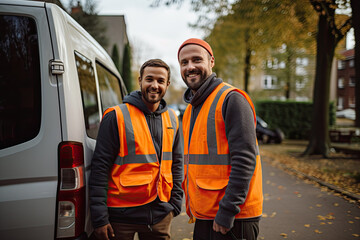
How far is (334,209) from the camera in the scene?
498 cm

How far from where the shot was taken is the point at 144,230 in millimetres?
2205

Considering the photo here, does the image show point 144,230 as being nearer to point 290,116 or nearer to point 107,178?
point 107,178

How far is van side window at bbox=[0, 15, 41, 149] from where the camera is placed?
1919 millimetres

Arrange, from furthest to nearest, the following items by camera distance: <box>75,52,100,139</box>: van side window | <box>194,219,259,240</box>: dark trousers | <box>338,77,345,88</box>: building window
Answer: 1. <box>338,77,345,88</box>: building window
2. <box>75,52,100,139</box>: van side window
3. <box>194,219,259,240</box>: dark trousers

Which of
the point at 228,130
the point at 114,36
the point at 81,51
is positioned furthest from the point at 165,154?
the point at 114,36

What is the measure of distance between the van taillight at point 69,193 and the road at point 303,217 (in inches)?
87.7

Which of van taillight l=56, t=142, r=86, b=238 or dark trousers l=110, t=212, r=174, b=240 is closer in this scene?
van taillight l=56, t=142, r=86, b=238

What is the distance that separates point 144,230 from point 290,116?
56.0ft

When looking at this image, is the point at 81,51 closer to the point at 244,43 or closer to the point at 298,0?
the point at 298,0

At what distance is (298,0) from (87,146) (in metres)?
8.61

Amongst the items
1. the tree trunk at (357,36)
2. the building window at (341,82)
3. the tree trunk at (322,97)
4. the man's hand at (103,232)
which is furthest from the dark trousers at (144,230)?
the building window at (341,82)

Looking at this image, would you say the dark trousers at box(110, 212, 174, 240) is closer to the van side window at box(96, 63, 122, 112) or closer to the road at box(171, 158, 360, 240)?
the van side window at box(96, 63, 122, 112)

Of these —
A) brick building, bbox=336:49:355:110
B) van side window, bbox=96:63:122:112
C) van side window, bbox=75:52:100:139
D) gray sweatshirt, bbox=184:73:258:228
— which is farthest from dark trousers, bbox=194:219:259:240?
brick building, bbox=336:49:355:110

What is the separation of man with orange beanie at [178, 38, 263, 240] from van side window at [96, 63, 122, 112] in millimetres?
1553
